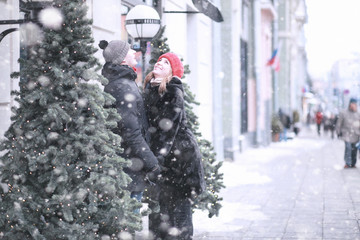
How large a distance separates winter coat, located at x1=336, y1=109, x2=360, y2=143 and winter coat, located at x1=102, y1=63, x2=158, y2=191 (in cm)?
1075

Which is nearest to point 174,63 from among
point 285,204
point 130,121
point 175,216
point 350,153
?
point 130,121

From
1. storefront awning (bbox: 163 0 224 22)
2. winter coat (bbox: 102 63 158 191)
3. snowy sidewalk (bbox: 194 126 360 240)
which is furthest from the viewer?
storefront awning (bbox: 163 0 224 22)

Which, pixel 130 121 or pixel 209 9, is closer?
pixel 130 121

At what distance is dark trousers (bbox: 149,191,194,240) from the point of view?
15.4ft

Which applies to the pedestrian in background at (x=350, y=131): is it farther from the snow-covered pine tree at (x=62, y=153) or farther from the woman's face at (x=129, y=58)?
the snow-covered pine tree at (x=62, y=153)

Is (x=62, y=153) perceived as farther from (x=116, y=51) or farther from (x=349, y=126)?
(x=349, y=126)

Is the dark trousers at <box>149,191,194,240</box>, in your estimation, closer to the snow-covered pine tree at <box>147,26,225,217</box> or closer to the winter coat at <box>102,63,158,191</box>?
the winter coat at <box>102,63,158,191</box>

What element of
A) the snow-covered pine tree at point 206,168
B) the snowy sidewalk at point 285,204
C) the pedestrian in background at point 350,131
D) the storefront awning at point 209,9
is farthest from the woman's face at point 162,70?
the pedestrian in background at point 350,131

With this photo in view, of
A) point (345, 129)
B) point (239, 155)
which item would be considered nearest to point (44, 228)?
point (345, 129)

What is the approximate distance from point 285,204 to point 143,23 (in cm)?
361

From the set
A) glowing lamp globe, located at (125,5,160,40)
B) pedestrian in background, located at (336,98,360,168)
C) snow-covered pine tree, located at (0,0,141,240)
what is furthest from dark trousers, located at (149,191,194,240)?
pedestrian in background, located at (336,98,360,168)

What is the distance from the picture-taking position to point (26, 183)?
12.3ft

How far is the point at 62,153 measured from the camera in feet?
12.0

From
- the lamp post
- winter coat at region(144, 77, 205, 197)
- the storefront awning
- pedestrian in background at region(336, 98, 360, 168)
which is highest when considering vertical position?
the storefront awning
